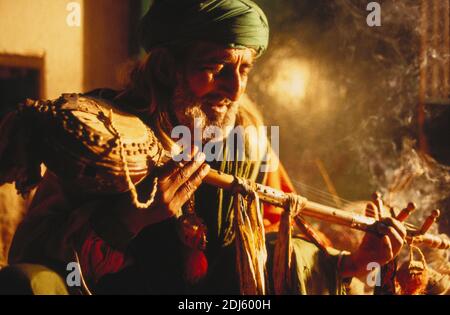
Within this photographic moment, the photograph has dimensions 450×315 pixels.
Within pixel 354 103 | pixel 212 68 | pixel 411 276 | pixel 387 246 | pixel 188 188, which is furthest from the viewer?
pixel 354 103

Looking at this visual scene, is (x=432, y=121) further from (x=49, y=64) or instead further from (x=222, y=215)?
(x=49, y=64)

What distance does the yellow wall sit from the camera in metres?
1.49

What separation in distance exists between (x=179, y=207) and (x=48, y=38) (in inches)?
27.0

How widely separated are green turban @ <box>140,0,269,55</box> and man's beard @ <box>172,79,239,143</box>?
0.16 meters

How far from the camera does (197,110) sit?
1529mm

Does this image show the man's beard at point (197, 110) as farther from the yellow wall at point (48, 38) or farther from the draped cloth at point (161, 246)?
the yellow wall at point (48, 38)

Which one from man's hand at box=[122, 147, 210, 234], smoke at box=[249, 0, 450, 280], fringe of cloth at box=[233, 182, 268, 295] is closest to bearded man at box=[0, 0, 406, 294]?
man's hand at box=[122, 147, 210, 234]

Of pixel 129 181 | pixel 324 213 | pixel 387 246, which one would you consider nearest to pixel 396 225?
pixel 387 246

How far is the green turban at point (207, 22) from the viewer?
4.68ft

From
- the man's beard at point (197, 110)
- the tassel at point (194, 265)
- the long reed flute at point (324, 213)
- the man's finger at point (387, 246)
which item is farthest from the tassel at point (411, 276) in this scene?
the man's beard at point (197, 110)

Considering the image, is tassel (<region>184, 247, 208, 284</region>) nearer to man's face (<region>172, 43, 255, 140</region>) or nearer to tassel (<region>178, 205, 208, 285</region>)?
tassel (<region>178, 205, 208, 285</region>)

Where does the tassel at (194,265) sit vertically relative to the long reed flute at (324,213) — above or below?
below

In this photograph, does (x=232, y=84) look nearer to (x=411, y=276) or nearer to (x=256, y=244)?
(x=256, y=244)

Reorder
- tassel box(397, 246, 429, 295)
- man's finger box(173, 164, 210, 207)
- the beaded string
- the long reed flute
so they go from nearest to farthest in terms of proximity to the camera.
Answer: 1. the beaded string
2. man's finger box(173, 164, 210, 207)
3. the long reed flute
4. tassel box(397, 246, 429, 295)
